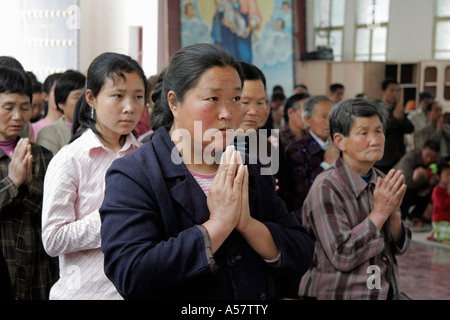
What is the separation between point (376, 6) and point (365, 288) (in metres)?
11.7

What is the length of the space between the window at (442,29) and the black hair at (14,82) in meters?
11.0

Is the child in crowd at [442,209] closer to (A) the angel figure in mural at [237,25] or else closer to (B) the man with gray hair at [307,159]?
(B) the man with gray hair at [307,159]

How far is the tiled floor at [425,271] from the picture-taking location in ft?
15.7

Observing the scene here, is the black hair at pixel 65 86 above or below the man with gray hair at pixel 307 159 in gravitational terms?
above

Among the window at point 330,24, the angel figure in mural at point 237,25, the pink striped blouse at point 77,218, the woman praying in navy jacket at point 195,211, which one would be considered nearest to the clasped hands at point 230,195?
the woman praying in navy jacket at point 195,211

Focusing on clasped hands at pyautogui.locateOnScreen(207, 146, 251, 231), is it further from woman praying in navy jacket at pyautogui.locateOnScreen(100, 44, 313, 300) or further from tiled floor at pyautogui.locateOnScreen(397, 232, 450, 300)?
tiled floor at pyautogui.locateOnScreen(397, 232, 450, 300)

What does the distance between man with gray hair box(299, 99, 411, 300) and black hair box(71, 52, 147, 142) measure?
39.5 inches

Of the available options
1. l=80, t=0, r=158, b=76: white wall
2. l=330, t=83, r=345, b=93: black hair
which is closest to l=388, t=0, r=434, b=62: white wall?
l=330, t=83, r=345, b=93: black hair

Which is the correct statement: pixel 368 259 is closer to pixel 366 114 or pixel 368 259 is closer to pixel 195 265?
pixel 366 114

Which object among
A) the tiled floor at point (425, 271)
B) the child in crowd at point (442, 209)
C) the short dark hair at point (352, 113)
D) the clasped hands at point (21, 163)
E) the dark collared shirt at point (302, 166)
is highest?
the short dark hair at point (352, 113)

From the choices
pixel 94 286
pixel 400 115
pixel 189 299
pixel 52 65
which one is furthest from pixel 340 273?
pixel 52 65

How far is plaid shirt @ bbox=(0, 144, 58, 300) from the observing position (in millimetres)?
2512

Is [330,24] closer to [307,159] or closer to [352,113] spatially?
[307,159]

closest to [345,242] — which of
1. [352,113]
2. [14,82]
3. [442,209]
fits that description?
[352,113]
